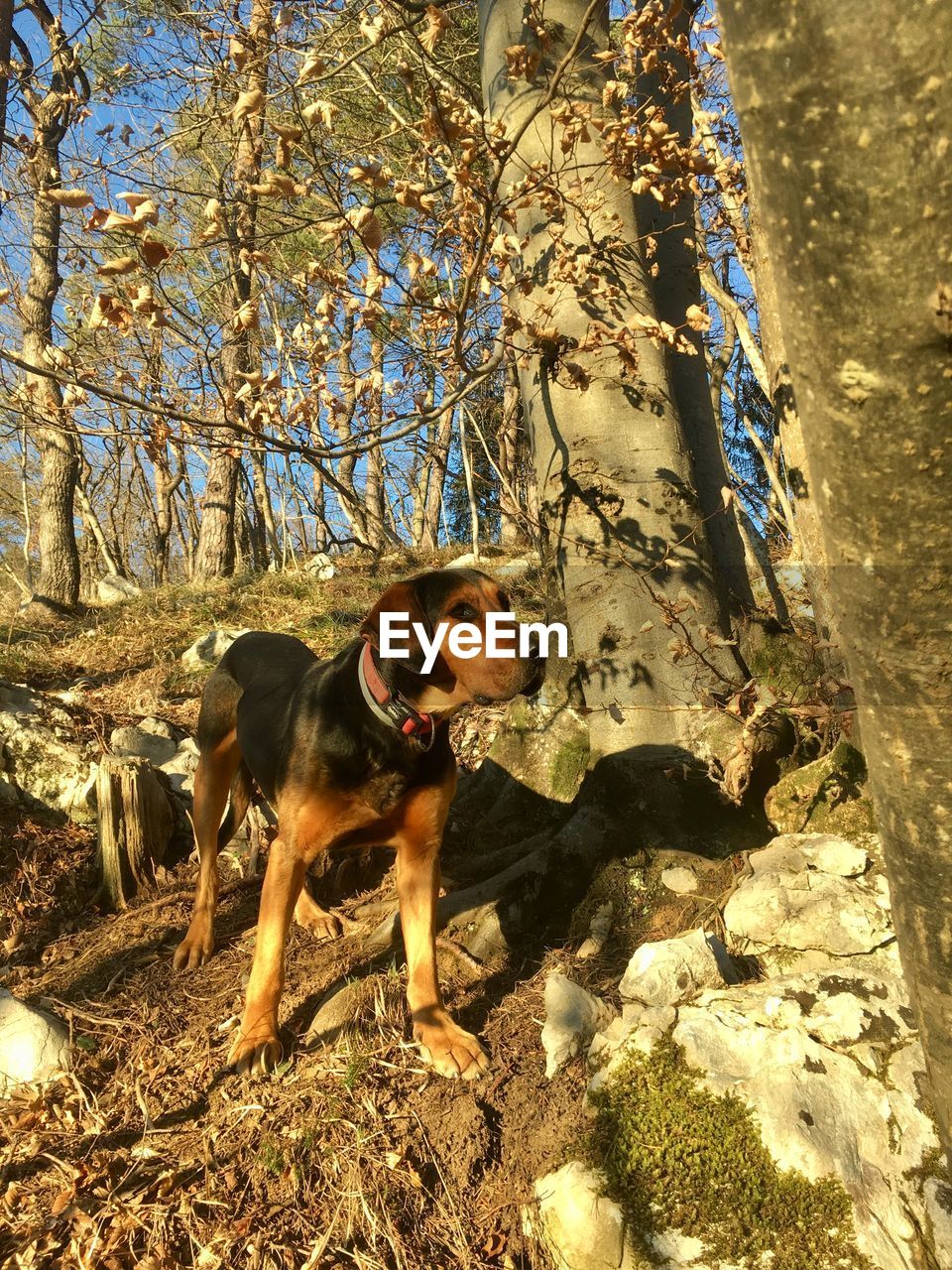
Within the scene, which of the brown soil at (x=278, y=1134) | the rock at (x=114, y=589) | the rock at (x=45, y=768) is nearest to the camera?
the brown soil at (x=278, y=1134)

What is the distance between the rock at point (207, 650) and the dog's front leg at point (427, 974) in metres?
4.24

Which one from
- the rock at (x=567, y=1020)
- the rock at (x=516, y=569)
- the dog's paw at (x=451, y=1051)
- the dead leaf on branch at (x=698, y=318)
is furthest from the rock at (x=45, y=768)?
the rock at (x=516, y=569)

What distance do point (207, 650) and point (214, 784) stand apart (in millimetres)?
3112

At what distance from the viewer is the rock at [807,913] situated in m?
2.81

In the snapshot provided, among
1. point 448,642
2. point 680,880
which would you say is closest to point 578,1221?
point 680,880

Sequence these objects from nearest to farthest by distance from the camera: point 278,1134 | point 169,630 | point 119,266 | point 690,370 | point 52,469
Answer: point 278,1134, point 119,266, point 690,370, point 169,630, point 52,469

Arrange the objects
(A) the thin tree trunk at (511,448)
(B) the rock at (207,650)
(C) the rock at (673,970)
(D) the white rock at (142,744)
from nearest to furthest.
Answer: (C) the rock at (673,970) < (D) the white rock at (142,744) < (B) the rock at (207,650) < (A) the thin tree trunk at (511,448)

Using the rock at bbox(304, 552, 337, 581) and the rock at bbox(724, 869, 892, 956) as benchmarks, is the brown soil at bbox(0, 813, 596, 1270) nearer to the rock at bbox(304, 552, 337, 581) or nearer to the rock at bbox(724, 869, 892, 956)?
the rock at bbox(724, 869, 892, 956)

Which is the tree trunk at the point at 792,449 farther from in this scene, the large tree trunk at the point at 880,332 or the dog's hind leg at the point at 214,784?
the dog's hind leg at the point at 214,784

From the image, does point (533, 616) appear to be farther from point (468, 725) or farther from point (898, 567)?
point (898, 567)

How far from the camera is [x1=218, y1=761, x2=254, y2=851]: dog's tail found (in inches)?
181

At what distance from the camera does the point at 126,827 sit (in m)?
4.53

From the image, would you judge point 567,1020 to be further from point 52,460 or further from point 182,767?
point 52,460

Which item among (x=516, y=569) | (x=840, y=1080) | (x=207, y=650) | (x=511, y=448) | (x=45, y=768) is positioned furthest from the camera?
(x=511, y=448)
